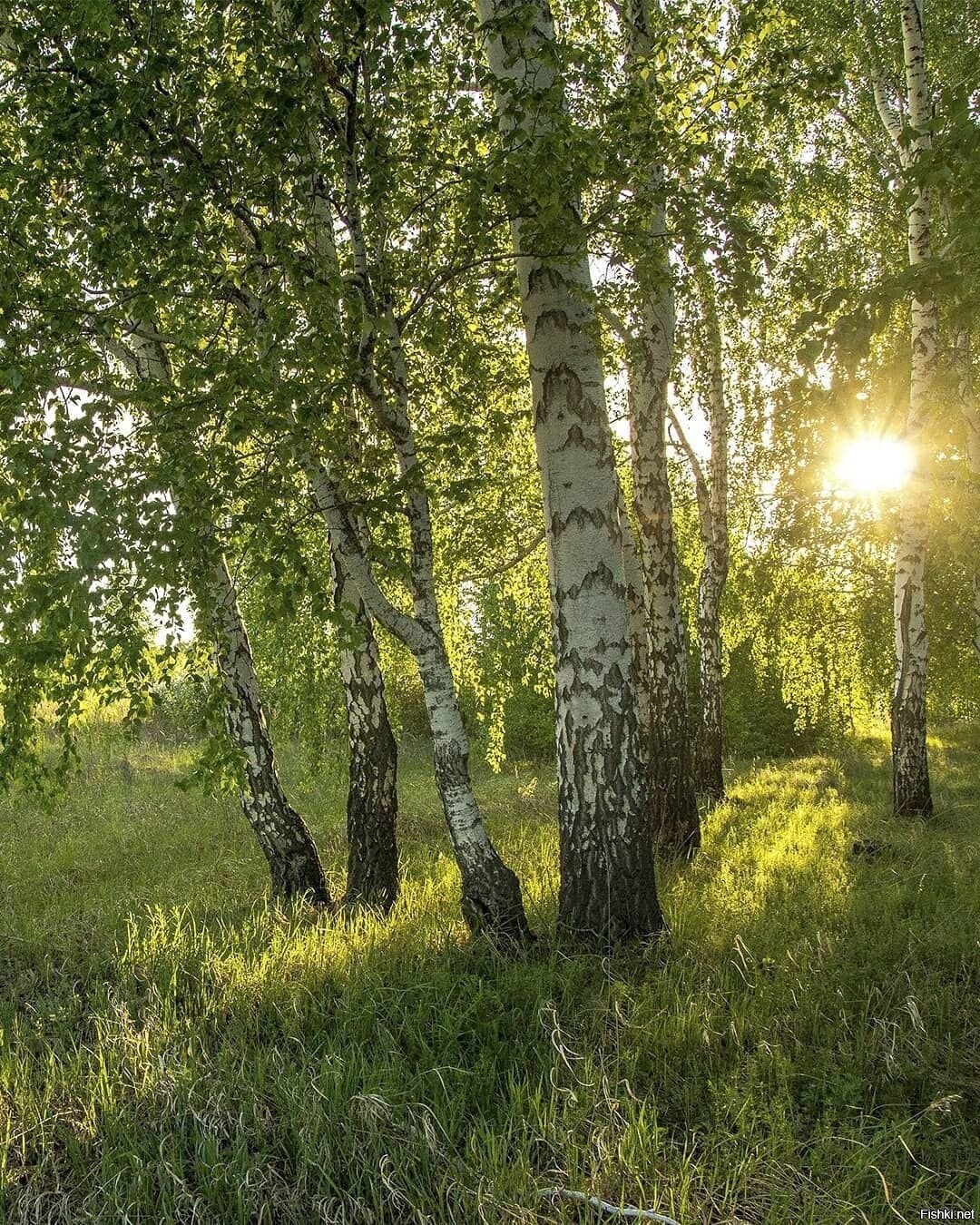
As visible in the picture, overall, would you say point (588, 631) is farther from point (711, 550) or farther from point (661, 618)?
point (711, 550)

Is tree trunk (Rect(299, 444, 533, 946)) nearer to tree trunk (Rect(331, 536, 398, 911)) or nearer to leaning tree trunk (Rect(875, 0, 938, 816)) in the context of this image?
tree trunk (Rect(331, 536, 398, 911))

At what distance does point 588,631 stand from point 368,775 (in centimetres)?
266

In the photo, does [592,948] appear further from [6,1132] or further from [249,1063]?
[6,1132]

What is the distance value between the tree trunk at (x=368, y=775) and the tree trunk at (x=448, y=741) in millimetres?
1474

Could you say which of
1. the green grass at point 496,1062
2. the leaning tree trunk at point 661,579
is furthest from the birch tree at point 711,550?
the green grass at point 496,1062

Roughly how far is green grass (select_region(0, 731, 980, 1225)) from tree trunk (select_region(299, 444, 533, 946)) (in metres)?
0.28

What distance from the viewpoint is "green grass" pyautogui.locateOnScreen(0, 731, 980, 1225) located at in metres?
2.45

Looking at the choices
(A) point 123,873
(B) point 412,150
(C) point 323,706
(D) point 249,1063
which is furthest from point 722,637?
(D) point 249,1063

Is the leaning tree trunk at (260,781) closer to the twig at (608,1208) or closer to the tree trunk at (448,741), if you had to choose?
the tree trunk at (448,741)

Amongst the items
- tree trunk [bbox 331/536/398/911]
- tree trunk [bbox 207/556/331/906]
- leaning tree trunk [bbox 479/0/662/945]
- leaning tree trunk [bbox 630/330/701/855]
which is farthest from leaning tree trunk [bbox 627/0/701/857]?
tree trunk [bbox 207/556/331/906]

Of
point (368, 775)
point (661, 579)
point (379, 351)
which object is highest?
point (379, 351)

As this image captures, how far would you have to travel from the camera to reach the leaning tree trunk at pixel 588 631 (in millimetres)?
4211

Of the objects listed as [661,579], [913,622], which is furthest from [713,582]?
[661,579]

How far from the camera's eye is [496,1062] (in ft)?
10.4
